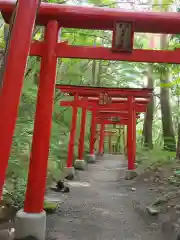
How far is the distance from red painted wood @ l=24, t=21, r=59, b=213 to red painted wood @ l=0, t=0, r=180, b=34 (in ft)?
0.80

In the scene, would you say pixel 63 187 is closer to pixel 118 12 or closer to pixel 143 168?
pixel 143 168

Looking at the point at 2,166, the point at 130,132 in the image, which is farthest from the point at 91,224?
the point at 130,132

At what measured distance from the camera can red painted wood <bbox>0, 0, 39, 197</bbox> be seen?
6.24 feet

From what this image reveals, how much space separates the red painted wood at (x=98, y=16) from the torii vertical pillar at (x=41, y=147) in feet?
0.80

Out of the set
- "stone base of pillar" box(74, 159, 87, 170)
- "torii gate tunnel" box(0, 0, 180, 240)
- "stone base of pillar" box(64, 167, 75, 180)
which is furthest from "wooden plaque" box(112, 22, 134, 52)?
"stone base of pillar" box(74, 159, 87, 170)

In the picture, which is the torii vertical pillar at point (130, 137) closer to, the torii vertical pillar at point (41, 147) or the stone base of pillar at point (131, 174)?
the stone base of pillar at point (131, 174)

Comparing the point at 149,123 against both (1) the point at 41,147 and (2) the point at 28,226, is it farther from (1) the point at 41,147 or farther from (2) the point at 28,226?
(2) the point at 28,226

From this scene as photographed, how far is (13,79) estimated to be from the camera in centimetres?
192

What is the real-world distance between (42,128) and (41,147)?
1.00ft

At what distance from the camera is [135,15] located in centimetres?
452

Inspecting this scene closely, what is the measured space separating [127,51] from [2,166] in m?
3.28

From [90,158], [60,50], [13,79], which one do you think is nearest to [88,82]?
[90,158]

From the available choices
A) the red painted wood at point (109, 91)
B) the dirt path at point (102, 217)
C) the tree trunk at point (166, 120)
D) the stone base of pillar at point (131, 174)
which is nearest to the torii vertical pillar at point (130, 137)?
the stone base of pillar at point (131, 174)

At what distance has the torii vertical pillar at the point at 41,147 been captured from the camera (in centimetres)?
467
